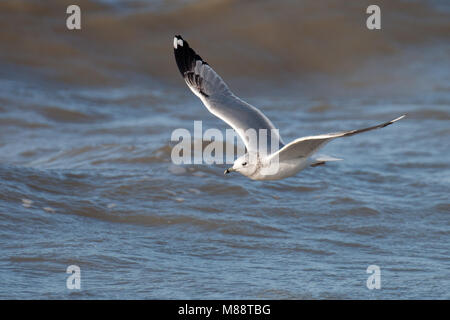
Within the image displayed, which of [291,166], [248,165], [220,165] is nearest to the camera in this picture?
[291,166]

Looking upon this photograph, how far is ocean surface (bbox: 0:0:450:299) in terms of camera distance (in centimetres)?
537

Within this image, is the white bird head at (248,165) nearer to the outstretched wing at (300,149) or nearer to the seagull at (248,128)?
the seagull at (248,128)

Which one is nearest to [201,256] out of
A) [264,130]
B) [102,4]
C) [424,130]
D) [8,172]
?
[264,130]

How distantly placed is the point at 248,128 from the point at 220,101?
0.47m

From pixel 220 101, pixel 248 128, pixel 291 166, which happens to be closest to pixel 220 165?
pixel 220 101

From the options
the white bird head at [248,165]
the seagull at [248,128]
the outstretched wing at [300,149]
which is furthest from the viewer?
the white bird head at [248,165]

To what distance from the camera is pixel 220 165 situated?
857 centimetres

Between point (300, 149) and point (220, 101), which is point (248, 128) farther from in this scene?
point (300, 149)

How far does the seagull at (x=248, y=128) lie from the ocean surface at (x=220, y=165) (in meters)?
0.77

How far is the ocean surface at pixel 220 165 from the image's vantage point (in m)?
5.37

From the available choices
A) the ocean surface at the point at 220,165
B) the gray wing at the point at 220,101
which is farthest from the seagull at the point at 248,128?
the ocean surface at the point at 220,165

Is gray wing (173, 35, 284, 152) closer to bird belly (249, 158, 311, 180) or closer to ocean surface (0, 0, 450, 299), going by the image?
bird belly (249, 158, 311, 180)
